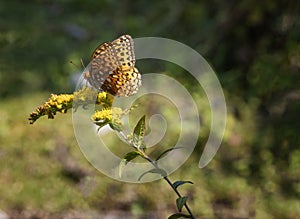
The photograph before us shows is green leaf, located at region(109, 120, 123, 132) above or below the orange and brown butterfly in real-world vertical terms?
below

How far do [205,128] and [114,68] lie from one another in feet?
7.29

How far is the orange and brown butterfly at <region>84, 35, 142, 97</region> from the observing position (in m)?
1.60

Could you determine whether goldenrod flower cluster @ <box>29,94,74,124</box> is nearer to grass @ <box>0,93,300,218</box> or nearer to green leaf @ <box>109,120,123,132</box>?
green leaf @ <box>109,120,123,132</box>

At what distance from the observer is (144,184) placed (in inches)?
131

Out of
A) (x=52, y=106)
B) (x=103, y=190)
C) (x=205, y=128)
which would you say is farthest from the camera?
(x=205, y=128)

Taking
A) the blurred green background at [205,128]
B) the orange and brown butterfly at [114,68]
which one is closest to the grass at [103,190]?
the blurred green background at [205,128]

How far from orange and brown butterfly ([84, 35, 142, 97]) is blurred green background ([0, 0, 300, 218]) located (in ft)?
5.19

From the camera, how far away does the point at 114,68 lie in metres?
1.61

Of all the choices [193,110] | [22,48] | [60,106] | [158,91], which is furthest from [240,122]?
[60,106]

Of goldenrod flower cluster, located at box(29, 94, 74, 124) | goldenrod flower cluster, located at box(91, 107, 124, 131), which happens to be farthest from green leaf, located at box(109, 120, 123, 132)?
goldenrod flower cluster, located at box(29, 94, 74, 124)

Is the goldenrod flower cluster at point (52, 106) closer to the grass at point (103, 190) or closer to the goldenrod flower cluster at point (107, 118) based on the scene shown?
the goldenrod flower cluster at point (107, 118)

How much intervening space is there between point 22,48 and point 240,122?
200 cm

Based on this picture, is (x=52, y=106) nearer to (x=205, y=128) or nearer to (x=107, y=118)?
(x=107, y=118)

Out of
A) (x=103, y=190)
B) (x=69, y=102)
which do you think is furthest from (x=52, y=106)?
(x=103, y=190)
